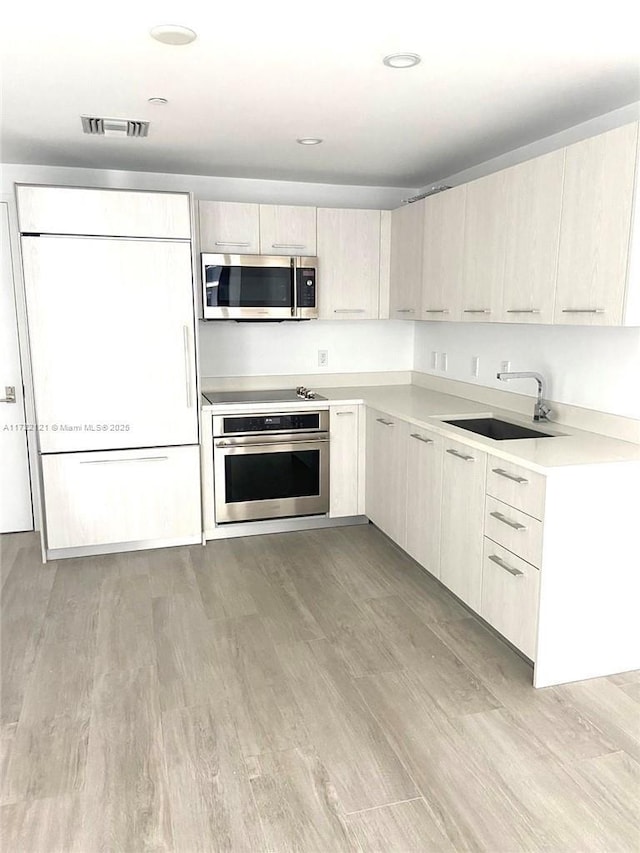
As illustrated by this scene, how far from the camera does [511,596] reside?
2607 mm

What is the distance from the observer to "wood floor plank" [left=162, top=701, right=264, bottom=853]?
178cm

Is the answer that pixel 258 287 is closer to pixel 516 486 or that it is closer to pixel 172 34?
pixel 172 34

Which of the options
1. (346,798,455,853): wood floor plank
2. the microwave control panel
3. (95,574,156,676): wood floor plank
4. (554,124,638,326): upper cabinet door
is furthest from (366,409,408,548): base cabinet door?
(346,798,455,853): wood floor plank

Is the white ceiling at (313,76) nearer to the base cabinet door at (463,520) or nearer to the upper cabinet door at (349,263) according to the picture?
the upper cabinet door at (349,263)

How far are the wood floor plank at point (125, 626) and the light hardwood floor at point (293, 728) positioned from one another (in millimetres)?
10

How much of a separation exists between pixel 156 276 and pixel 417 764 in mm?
2742

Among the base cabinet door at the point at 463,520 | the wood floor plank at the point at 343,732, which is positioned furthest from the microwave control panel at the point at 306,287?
the wood floor plank at the point at 343,732

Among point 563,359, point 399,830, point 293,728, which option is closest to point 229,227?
point 563,359

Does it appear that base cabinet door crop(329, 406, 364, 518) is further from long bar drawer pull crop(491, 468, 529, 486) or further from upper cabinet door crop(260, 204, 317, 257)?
long bar drawer pull crop(491, 468, 529, 486)

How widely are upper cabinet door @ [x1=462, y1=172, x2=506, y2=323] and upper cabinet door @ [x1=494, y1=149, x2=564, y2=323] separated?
0.17 ft

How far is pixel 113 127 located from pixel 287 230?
126cm

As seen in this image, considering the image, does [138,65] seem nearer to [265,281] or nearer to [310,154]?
[310,154]

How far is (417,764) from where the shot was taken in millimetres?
2070

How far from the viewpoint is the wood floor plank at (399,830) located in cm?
175
